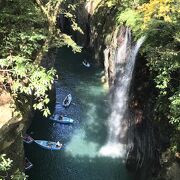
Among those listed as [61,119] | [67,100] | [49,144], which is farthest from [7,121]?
[67,100]

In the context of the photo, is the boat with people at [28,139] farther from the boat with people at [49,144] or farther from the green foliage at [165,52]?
the green foliage at [165,52]

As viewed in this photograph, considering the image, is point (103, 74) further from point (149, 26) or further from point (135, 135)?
point (149, 26)

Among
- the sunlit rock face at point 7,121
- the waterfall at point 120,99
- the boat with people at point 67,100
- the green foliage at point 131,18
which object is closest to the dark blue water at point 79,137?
the boat with people at point 67,100

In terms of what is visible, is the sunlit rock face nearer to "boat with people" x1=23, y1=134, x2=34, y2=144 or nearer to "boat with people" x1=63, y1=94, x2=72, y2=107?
"boat with people" x1=23, y1=134, x2=34, y2=144

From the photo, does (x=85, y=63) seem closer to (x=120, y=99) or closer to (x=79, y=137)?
(x=120, y=99)

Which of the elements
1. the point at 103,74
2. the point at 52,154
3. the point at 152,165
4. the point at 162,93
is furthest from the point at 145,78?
the point at 103,74
